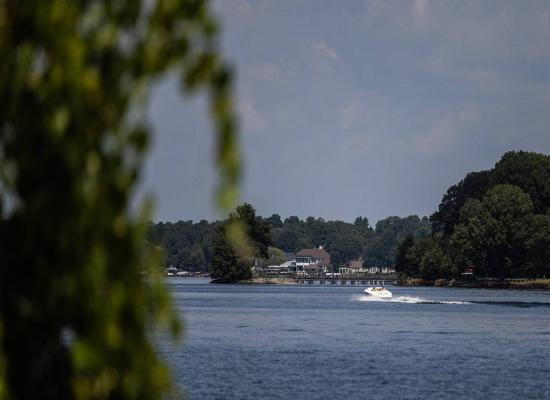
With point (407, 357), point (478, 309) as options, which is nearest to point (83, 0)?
point (407, 357)

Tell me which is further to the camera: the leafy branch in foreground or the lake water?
the lake water

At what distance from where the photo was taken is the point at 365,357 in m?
74.7

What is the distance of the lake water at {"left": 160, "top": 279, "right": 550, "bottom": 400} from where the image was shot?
183 ft

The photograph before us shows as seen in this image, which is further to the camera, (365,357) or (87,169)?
(365,357)

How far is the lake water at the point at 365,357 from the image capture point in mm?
55719

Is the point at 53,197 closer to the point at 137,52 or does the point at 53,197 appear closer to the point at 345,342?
the point at 137,52

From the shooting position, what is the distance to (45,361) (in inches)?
344

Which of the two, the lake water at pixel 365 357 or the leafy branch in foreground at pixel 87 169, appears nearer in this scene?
the leafy branch in foreground at pixel 87 169

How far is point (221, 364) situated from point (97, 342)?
60.7m

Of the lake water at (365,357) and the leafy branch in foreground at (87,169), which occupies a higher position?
the leafy branch in foreground at (87,169)

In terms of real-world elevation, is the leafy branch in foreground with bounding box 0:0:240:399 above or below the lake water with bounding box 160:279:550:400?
above

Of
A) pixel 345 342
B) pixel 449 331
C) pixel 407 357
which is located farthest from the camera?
pixel 449 331

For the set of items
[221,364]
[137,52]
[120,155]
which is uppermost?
[137,52]

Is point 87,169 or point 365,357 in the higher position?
point 87,169
